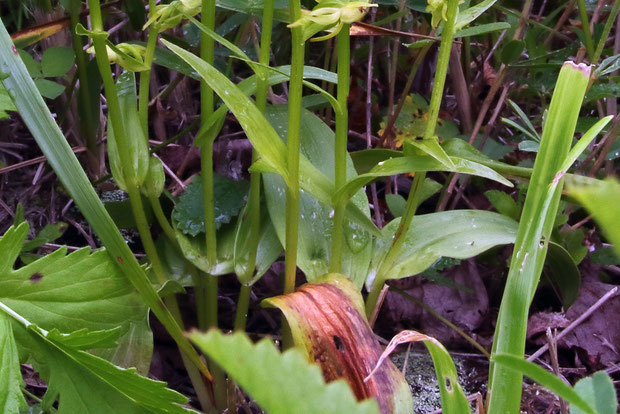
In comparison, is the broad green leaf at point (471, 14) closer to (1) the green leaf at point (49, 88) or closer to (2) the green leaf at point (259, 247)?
(2) the green leaf at point (259, 247)

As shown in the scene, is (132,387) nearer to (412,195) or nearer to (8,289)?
(8,289)

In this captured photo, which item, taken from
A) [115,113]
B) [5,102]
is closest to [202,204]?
[115,113]

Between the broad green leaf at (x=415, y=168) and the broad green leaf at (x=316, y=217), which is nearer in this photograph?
the broad green leaf at (x=415, y=168)

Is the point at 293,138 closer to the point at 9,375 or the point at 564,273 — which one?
the point at 9,375

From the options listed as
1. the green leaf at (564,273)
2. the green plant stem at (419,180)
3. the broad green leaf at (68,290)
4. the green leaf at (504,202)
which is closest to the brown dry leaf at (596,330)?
the green leaf at (564,273)

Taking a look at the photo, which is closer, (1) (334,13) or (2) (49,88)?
(1) (334,13)

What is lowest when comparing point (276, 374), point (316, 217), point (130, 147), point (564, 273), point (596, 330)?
point (596, 330)
